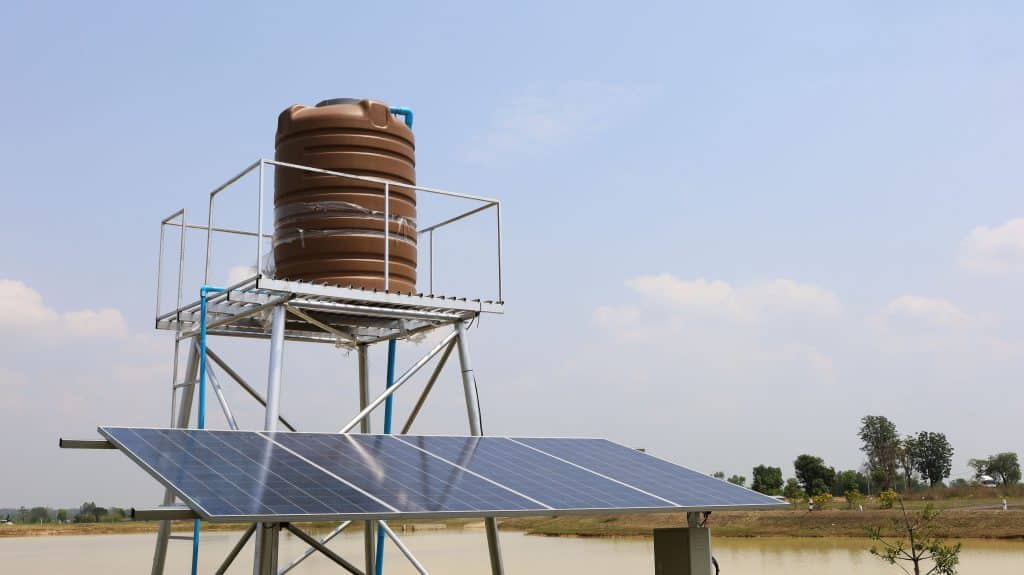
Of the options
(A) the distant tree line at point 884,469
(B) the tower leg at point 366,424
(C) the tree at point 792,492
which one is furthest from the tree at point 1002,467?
(B) the tower leg at point 366,424

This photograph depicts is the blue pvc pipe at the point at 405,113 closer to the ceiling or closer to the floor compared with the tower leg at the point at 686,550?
closer to the ceiling

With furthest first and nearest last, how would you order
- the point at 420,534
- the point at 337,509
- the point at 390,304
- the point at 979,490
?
the point at 420,534 < the point at 979,490 < the point at 390,304 < the point at 337,509

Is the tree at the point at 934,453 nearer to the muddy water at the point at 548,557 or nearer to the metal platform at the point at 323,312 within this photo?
the muddy water at the point at 548,557

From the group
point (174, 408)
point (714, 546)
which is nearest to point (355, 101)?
point (174, 408)

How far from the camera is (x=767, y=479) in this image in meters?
83.4

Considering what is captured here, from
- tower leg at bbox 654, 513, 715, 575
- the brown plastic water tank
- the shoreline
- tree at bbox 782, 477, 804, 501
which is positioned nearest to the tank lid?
the brown plastic water tank

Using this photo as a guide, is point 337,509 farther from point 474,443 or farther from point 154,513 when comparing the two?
point 474,443

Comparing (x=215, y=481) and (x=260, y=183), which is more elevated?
(x=260, y=183)

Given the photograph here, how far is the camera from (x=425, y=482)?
342 inches

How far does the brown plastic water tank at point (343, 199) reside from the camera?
40.6 ft

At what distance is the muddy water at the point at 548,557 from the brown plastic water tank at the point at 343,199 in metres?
22.8

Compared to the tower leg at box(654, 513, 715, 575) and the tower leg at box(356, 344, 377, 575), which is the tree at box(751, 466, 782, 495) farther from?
the tower leg at box(654, 513, 715, 575)

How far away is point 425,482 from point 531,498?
0.94 metres

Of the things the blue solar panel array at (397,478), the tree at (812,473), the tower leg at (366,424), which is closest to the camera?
the blue solar panel array at (397,478)
